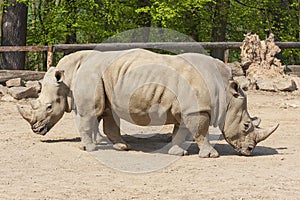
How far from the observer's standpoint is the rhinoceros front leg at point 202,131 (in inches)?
319

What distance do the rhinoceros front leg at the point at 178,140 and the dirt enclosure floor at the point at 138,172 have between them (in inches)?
5.5

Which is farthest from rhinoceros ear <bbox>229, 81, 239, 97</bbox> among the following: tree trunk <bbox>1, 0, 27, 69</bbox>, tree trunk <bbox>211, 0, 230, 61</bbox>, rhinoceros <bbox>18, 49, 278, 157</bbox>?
tree trunk <bbox>211, 0, 230, 61</bbox>

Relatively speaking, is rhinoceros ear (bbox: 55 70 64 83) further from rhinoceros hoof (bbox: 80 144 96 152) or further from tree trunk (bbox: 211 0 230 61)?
tree trunk (bbox: 211 0 230 61)

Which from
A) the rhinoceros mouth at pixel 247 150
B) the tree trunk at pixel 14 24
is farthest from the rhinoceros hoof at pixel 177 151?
the tree trunk at pixel 14 24

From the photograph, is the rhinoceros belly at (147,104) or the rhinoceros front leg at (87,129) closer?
the rhinoceros belly at (147,104)

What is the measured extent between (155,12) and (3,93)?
6725 mm

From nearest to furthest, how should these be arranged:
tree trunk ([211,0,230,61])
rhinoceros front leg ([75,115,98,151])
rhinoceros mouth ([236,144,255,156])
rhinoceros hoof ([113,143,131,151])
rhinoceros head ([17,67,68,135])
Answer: rhinoceros mouth ([236,144,255,156]), rhinoceros front leg ([75,115,98,151]), rhinoceros hoof ([113,143,131,151]), rhinoceros head ([17,67,68,135]), tree trunk ([211,0,230,61])

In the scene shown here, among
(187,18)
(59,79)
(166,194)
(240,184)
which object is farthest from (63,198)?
(187,18)

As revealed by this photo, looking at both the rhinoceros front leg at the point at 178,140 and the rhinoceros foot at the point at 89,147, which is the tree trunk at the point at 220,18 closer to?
the rhinoceros front leg at the point at 178,140

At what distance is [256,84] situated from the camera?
52.3 ft

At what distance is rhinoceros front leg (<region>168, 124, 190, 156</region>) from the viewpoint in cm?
845

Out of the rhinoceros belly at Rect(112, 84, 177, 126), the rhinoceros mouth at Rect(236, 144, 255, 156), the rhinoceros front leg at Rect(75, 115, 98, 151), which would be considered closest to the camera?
the rhinoceros belly at Rect(112, 84, 177, 126)

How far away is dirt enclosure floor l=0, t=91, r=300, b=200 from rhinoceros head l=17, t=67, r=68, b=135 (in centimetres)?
32

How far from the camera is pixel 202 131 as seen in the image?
8258mm
